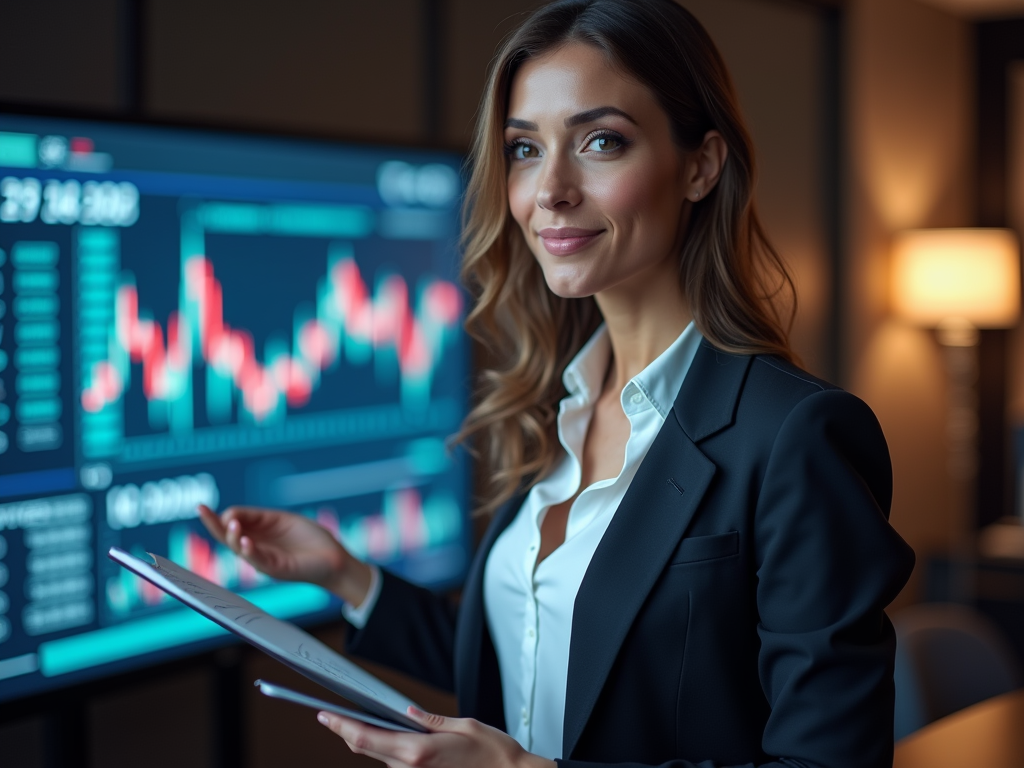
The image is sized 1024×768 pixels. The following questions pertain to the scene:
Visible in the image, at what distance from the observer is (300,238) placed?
2.53 meters

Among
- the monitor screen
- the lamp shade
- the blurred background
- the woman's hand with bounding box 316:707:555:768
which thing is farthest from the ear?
the lamp shade

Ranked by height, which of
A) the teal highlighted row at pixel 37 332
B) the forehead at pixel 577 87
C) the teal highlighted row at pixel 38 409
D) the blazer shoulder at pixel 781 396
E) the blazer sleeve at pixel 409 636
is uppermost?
the forehead at pixel 577 87

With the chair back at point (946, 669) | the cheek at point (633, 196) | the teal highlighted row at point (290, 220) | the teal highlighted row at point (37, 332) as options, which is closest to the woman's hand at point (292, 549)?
the teal highlighted row at point (37, 332)

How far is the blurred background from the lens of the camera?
2.34m

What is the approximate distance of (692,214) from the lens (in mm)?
1505

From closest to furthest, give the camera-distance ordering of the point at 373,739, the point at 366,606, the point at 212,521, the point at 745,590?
the point at 373,739, the point at 745,590, the point at 212,521, the point at 366,606

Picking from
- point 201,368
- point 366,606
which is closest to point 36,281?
point 201,368

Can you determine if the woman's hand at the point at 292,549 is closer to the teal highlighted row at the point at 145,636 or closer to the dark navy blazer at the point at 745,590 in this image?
the dark navy blazer at the point at 745,590

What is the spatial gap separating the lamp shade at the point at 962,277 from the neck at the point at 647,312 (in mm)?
4030

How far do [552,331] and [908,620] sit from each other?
157 cm

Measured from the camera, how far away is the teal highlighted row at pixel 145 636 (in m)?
2.06

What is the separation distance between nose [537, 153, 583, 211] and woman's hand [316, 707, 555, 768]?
665mm

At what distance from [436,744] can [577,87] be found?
0.84 metres

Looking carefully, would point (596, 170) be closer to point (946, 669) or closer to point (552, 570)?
point (552, 570)
